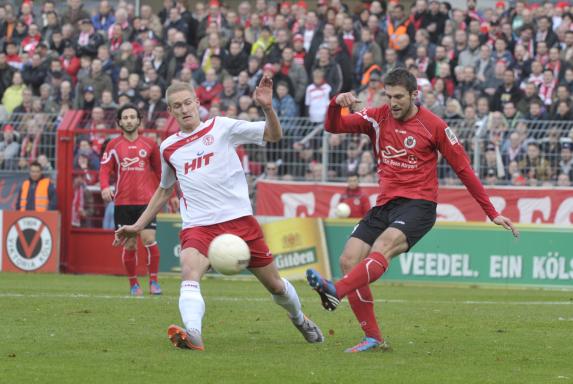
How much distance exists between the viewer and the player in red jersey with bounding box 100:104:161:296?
53.0 ft

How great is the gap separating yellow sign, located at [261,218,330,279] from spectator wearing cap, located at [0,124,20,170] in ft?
17.9

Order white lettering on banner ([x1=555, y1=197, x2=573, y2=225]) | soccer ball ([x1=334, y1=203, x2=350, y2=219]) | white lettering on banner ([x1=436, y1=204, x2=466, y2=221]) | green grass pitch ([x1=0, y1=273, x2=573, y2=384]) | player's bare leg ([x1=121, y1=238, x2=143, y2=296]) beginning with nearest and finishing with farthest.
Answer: green grass pitch ([x1=0, y1=273, x2=573, y2=384]), player's bare leg ([x1=121, y1=238, x2=143, y2=296]), white lettering on banner ([x1=555, y1=197, x2=573, y2=225]), soccer ball ([x1=334, y1=203, x2=350, y2=219]), white lettering on banner ([x1=436, y1=204, x2=466, y2=221])

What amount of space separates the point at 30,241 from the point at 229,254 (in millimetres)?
12950

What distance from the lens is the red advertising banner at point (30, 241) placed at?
69.6ft

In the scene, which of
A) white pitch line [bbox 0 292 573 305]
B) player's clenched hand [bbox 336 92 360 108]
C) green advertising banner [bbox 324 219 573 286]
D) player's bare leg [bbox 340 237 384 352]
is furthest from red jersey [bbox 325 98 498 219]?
green advertising banner [bbox 324 219 573 286]

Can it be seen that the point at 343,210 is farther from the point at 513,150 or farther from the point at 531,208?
the point at 531,208

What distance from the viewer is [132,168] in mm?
16234

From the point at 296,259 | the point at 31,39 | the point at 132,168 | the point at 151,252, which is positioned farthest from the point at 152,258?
the point at 31,39

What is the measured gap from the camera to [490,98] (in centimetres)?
2167

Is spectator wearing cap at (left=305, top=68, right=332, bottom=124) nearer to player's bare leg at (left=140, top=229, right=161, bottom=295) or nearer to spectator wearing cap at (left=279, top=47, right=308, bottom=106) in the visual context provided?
spectator wearing cap at (left=279, top=47, right=308, bottom=106)

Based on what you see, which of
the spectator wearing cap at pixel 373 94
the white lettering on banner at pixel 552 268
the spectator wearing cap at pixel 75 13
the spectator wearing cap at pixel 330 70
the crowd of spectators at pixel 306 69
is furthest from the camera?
the spectator wearing cap at pixel 75 13

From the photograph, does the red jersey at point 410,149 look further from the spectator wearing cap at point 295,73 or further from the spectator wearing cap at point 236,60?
the spectator wearing cap at point 236,60

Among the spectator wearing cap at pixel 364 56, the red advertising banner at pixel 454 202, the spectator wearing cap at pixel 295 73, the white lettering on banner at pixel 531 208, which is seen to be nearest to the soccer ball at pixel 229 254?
the red advertising banner at pixel 454 202

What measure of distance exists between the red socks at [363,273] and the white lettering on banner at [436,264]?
1012 cm
